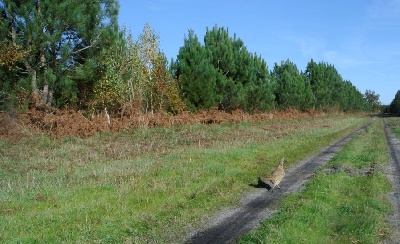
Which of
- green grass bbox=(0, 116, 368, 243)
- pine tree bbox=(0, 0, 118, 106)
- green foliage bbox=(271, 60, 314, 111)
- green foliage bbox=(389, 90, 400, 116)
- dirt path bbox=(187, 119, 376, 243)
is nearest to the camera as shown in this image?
dirt path bbox=(187, 119, 376, 243)

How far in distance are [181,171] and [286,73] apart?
44.8 meters

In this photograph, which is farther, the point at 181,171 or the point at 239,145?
the point at 239,145

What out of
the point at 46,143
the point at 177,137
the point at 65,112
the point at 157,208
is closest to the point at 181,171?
the point at 157,208

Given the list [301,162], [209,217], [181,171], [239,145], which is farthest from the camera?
[239,145]

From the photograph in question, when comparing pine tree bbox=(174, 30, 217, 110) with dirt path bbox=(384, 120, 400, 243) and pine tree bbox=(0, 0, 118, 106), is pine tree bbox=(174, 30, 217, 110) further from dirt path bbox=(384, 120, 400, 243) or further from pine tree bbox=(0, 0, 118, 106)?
dirt path bbox=(384, 120, 400, 243)

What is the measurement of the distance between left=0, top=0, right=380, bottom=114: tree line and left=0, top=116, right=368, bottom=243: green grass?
3.75 m

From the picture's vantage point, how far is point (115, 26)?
22.3 metres

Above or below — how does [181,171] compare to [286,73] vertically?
below

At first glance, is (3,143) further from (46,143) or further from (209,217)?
(209,217)

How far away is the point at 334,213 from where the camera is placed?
7.95m

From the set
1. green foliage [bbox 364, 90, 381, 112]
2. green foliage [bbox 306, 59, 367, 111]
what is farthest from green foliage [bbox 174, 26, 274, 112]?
green foliage [bbox 364, 90, 381, 112]

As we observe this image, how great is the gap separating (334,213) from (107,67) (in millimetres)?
17958

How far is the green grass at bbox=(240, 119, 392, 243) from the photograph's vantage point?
653 cm

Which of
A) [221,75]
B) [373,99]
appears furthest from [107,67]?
[373,99]
